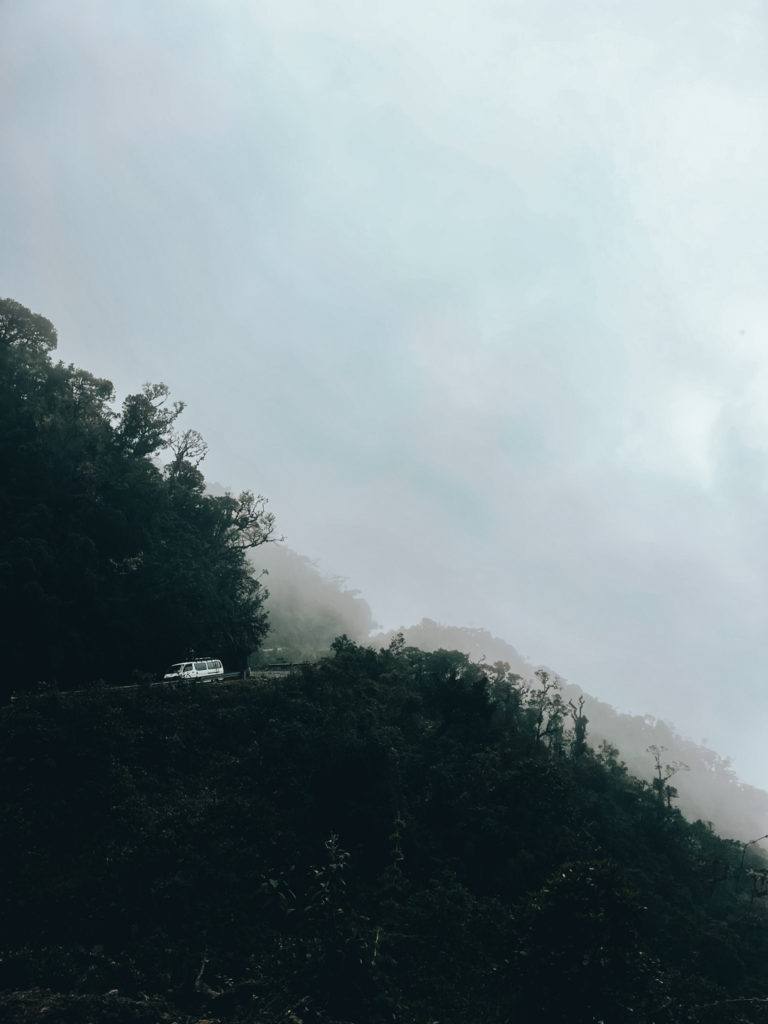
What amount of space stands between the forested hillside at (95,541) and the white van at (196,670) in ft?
8.25

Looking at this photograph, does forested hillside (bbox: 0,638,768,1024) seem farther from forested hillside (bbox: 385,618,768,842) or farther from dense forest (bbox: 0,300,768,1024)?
forested hillside (bbox: 385,618,768,842)

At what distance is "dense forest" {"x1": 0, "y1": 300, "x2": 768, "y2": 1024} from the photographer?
72.8 ft

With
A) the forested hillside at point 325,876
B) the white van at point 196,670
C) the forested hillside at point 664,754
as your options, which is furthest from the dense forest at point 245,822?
the forested hillside at point 664,754

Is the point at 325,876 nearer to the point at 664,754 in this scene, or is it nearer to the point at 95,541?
the point at 95,541

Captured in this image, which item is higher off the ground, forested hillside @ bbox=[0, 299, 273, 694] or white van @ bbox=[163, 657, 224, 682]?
forested hillside @ bbox=[0, 299, 273, 694]

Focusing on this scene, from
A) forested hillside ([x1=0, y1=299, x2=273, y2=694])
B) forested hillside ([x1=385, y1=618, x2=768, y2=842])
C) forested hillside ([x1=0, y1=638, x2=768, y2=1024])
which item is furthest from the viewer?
forested hillside ([x1=385, y1=618, x2=768, y2=842])

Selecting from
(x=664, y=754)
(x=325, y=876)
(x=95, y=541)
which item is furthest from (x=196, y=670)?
(x=664, y=754)

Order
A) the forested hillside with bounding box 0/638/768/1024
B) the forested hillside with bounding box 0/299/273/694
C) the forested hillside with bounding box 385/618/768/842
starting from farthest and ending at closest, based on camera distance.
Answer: the forested hillside with bounding box 385/618/768/842, the forested hillside with bounding box 0/299/273/694, the forested hillside with bounding box 0/638/768/1024

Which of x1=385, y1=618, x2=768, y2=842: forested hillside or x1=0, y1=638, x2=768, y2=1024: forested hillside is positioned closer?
x1=0, y1=638, x2=768, y2=1024: forested hillside

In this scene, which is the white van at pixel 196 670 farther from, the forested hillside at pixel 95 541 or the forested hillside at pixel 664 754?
the forested hillside at pixel 664 754

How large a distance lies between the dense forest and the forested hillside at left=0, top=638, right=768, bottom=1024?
0.42 ft

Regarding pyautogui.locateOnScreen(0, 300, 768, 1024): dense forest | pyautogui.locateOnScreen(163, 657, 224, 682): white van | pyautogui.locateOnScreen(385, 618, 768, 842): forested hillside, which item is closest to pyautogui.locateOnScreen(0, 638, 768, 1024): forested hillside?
pyautogui.locateOnScreen(0, 300, 768, 1024): dense forest

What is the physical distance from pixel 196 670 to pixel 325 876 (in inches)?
766

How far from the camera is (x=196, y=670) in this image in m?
43.3
